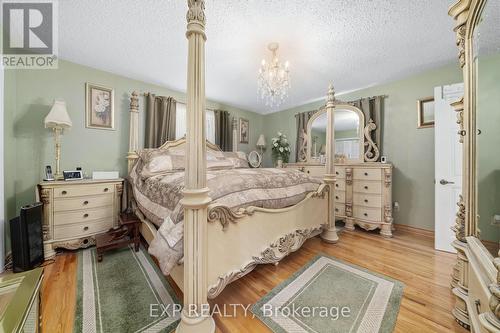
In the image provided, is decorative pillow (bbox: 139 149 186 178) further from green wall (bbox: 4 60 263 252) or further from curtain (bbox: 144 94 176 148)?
green wall (bbox: 4 60 263 252)

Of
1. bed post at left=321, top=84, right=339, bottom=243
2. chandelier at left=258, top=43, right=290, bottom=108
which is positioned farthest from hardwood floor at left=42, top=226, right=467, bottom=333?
chandelier at left=258, top=43, right=290, bottom=108

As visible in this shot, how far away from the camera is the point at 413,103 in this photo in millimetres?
2760

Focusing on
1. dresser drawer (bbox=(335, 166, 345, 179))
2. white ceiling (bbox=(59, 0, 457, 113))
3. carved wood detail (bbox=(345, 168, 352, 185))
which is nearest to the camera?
white ceiling (bbox=(59, 0, 457, 113))

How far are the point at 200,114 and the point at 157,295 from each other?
145 centimetres

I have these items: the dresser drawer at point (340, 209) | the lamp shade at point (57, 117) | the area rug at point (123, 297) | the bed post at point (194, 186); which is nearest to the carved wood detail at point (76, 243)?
the area rug at point (123, 297)

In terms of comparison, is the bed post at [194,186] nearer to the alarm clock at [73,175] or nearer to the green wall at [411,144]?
the alarm clock at [73,175]

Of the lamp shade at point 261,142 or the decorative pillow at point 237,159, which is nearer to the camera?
the decorative pillow at point 237,159

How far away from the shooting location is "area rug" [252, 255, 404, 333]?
1.19 metres

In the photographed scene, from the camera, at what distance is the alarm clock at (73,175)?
220 cm

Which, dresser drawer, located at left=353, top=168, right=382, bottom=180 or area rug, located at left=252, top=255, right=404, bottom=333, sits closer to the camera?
area rug, located at left=252, top=255, right=404, bottom=333

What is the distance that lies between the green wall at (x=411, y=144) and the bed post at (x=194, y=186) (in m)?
3.20

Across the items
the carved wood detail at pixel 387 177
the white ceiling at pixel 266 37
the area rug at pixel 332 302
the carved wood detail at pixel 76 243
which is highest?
the white ceiling at pixel 266 37

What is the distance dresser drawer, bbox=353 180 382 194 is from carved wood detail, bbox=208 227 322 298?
1.30 meters

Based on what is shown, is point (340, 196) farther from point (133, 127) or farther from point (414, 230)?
point (133, 127)
